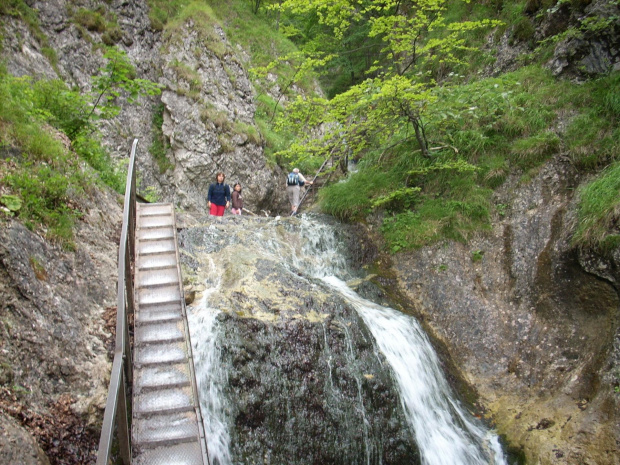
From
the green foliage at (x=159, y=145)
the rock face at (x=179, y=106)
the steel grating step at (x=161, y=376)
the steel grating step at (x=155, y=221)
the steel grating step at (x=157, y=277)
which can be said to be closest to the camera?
the steel grating step at (x=161, y=376)

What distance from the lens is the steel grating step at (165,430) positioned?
3898mm

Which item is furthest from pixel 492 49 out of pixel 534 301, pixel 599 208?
pixel 534 301

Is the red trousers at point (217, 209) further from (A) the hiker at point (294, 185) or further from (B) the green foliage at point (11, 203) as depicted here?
(B) the green foliage at point (11, 203)

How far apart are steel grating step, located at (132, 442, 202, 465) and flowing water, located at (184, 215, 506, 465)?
1.44 meters

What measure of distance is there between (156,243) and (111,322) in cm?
156

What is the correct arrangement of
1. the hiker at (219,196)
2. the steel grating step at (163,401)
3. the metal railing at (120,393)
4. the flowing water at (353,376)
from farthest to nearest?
the hiker at (219,196) < the flowing water at (353,376) < the steel grating step at (163,401) < the metal railing at (120,393)

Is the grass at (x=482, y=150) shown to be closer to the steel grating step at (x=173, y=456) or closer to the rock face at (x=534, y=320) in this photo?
the rock face at (x=534, y=320)

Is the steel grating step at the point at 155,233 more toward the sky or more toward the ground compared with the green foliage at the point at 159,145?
more toward the ground

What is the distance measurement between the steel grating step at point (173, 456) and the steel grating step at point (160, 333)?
1.26 meters

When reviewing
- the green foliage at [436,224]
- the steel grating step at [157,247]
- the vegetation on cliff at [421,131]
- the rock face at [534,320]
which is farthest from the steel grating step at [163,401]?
the green foliage at [436,224]

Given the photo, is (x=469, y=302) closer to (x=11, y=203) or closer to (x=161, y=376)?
(x=161, y=376)

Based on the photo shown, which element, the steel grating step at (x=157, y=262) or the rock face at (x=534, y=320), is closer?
the steel grating step at (x=157, y=262)

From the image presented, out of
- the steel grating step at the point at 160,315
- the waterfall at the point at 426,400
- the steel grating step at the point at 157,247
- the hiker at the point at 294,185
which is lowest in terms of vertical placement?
the waterfall at the point at 426,400

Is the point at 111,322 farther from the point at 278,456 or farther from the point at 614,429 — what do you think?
the point at 614,429
